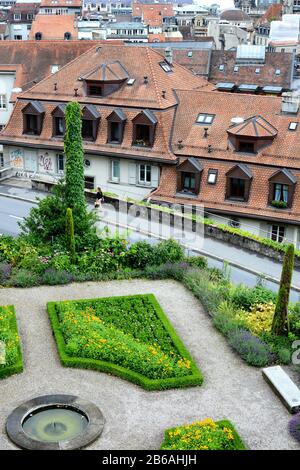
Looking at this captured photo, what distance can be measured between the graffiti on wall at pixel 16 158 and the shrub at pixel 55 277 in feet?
78.8

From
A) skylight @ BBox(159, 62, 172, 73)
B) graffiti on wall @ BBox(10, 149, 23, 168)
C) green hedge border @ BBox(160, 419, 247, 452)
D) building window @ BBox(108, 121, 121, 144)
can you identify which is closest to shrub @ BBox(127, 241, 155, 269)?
green hedge border @ BBox(160, 419, 247, 452)

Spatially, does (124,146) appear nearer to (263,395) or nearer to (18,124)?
(18,124)

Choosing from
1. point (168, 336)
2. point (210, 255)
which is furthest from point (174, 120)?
point (168, 336)

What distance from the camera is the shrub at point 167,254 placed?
34938mm

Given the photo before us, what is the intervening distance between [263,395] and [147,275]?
11510 mm

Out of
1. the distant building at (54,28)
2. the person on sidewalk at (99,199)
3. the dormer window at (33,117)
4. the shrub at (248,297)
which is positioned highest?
the distant building at (54,28)

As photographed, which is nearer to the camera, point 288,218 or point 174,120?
point 288,218

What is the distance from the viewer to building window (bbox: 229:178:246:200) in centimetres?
4672

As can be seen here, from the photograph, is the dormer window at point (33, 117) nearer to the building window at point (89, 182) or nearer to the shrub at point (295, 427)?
the building window at point (89, 182)

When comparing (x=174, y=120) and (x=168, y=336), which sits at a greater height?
(x=174, y=120)

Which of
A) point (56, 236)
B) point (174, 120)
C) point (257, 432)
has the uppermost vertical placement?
point (174, 120)

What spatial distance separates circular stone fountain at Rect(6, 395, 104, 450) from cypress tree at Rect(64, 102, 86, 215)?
14497 mm

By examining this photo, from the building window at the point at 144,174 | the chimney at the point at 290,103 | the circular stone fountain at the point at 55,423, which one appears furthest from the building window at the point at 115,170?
the circular stone fountain at the point at 55,423

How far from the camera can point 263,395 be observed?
78.8ft
